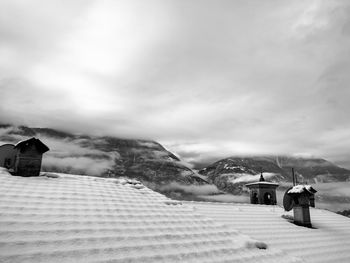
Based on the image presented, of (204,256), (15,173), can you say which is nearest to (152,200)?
(204,256)

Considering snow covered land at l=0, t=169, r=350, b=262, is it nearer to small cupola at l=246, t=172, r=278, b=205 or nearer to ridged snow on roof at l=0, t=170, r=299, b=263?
ridged snow on roof at l=0, t=170, r=299, b=263

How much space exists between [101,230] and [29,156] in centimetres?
481

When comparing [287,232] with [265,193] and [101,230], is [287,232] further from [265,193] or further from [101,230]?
[265,193]

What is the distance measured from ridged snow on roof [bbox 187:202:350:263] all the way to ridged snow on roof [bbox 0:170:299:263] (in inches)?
90.0

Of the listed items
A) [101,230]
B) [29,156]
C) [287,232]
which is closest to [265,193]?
[287,232]

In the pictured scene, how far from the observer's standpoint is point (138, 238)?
5.09m

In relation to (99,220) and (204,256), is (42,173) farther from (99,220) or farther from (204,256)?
(204,256)

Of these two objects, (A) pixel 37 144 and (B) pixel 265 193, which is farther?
(B) pixel 265 193

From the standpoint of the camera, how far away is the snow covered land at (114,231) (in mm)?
4109

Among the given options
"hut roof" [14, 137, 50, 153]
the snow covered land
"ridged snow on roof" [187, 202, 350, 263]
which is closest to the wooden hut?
"hut roof" [14, 137, 50, 153]

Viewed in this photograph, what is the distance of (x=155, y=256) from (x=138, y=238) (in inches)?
27.1

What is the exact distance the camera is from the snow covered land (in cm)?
411

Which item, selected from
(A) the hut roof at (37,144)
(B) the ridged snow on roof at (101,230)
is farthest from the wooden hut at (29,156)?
(B) the ridged snow on roof at (101,230)

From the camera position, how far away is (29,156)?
27.1 ft
